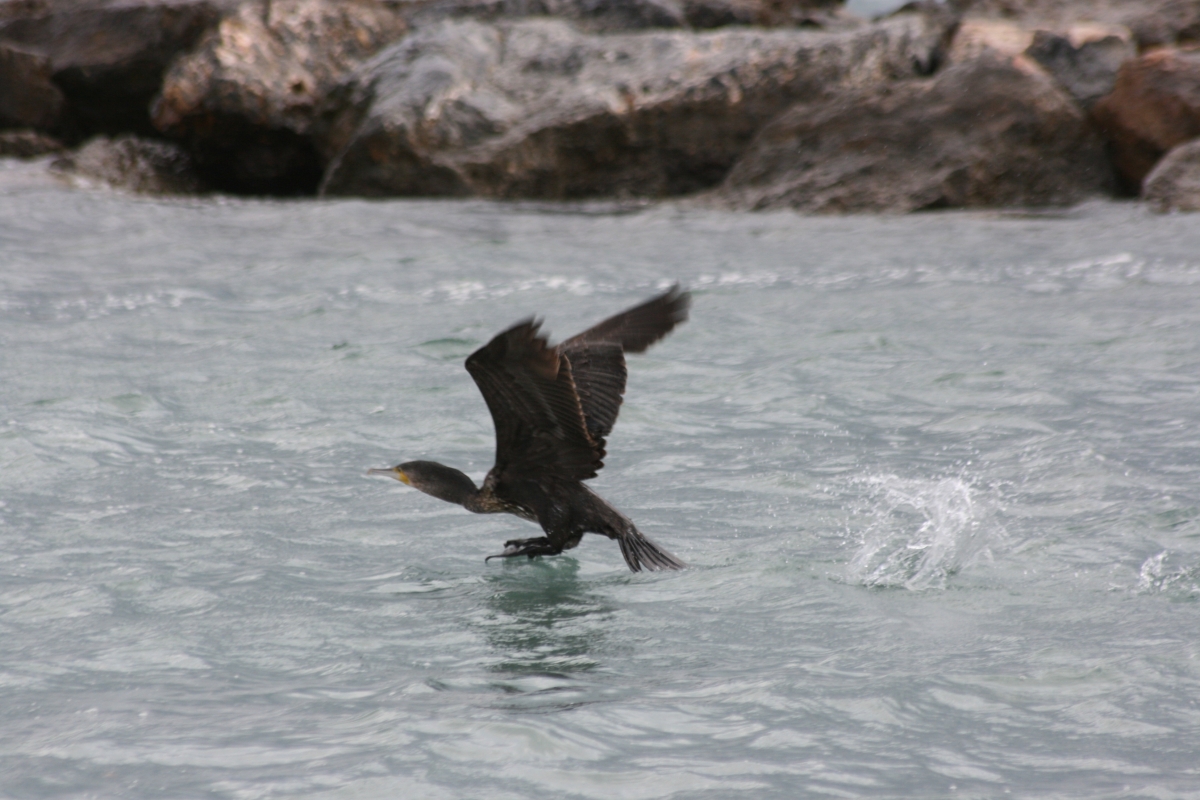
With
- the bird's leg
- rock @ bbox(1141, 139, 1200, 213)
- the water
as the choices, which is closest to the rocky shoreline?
rock @ bbox(1141, 139, 1200, 213)

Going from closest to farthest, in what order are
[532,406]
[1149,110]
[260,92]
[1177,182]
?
1. [532,406]
2. [1177,182]
3. [1149,110]
4. [260,92]

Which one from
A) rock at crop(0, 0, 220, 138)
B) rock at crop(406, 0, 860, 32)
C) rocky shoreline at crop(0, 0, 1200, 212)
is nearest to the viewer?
rocky shoreline at crop(0, 0, 1200, 212)

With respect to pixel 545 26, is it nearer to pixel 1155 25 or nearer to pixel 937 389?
pixel 1155 25

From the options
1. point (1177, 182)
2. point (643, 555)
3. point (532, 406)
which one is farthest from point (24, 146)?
point (643, 555)

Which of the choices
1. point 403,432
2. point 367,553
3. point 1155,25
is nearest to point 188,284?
point 403,432

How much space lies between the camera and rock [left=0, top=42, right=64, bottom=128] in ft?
60.3

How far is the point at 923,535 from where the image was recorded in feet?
18.6

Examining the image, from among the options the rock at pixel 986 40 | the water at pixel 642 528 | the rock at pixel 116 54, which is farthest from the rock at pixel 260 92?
the rock at pixel 986 40

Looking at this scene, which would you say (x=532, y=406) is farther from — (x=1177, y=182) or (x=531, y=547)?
(x=1177, y=182)

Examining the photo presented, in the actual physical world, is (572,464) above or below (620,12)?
below

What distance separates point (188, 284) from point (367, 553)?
583cm

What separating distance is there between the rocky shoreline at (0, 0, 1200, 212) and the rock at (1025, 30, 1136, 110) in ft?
0.10

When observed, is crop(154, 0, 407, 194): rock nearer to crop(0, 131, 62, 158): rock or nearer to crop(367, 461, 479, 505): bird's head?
crop(0, 131, 62, 158): rock

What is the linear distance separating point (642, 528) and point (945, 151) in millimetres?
9174
